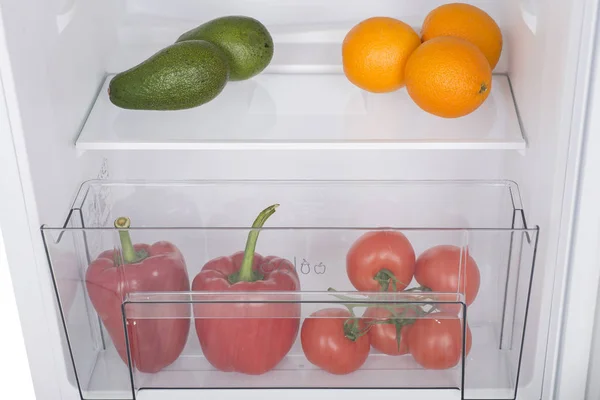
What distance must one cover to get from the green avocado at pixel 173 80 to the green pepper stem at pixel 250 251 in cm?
17

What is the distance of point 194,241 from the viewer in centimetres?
122

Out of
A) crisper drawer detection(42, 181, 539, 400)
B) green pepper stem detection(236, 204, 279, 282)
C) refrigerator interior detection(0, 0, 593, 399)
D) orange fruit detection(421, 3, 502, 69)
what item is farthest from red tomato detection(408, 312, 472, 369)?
orange fruit detection(421, 3, 502, 69)

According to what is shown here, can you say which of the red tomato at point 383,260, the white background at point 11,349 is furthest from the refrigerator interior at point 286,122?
the red tomato at point 383,260

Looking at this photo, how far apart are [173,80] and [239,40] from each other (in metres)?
0.13

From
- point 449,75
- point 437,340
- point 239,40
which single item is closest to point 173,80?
point 239,40

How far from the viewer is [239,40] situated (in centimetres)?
123

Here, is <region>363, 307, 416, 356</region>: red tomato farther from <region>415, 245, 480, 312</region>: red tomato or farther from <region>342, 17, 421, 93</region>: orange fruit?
<region>342, 17, 421, 93</region>: orange fruit

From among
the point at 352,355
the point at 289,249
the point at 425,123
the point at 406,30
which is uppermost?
the point at 406,30

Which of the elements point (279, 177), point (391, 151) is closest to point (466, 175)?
point (391, 151)

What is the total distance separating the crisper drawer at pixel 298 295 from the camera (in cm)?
120

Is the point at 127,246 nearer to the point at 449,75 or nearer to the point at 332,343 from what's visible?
the point at 332,343

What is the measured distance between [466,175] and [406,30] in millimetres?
319

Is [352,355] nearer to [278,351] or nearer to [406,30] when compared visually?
[278,351]

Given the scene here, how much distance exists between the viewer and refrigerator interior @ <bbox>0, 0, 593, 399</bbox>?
3.47 feet
